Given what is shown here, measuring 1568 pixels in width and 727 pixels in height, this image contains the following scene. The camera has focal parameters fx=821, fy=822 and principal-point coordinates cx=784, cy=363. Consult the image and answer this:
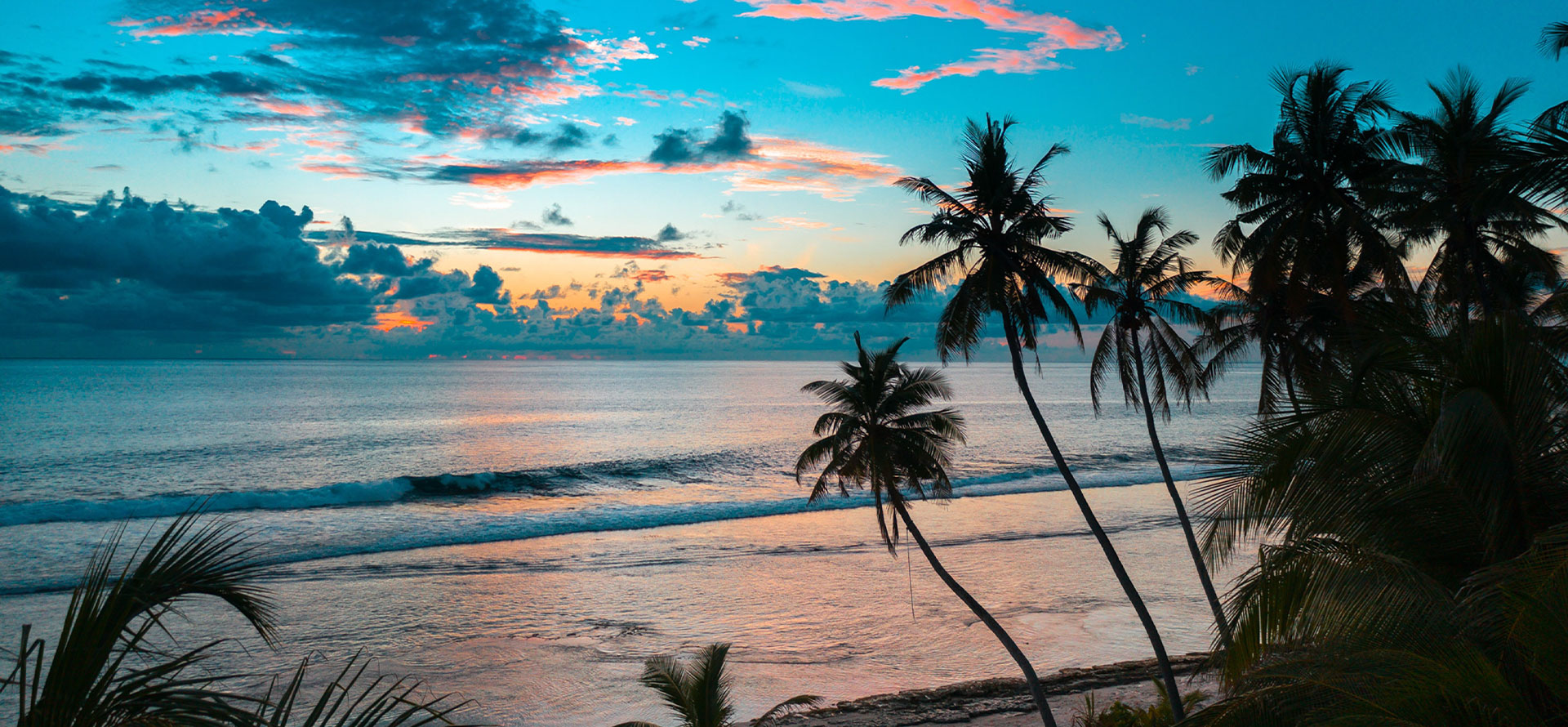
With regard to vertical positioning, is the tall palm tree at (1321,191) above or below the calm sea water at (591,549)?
above

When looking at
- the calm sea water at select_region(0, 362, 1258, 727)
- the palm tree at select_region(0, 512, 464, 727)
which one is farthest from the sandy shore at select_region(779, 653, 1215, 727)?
the palm tree at select_region(0, 512, 464, 727)

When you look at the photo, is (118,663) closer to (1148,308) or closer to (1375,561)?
(1375,561)

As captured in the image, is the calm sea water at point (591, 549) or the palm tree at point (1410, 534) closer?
the palm tree at point (1410, 534)

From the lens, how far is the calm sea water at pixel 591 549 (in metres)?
19.8

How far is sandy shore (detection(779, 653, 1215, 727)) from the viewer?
15.8 m

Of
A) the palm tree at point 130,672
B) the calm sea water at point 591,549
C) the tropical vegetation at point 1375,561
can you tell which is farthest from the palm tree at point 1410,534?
the palm tree at point 130,672

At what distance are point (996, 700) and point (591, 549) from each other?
64.8 feet

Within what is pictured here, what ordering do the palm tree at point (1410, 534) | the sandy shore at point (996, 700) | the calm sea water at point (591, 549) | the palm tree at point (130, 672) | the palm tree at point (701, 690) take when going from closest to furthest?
the palm tree at point (130, 672)
the palm tree at point (1410, 534)
the palm tree at point (701, 690)
the sandy shore at point (996, 700)
the calm sea water at point (591, 549)

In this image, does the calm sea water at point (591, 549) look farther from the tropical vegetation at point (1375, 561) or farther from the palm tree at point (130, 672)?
the palm tree at point (130, 672)

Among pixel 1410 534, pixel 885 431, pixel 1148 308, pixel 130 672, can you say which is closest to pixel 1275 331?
pixel 1148 308

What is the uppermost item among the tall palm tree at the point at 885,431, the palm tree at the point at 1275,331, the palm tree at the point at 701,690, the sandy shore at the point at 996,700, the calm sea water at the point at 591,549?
the palm tree at the point at 1275,331

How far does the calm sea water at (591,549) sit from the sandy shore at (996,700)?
1.04 m

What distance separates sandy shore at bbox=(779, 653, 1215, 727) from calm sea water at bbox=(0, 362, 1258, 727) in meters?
1.04

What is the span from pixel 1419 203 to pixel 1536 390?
43.7 ft
